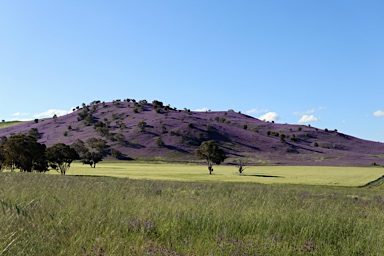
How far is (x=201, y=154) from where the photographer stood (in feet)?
307

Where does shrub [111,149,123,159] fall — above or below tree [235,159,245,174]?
above

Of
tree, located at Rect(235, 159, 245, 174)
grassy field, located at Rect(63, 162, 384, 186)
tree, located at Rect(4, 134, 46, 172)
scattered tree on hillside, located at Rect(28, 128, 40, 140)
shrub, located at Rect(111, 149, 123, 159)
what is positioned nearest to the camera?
grassy field, located at Rect(63, 162, 384, 186)

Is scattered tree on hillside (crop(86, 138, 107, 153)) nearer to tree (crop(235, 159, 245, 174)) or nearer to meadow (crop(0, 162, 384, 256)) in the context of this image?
tree (crop(235, 159, 245, 174))

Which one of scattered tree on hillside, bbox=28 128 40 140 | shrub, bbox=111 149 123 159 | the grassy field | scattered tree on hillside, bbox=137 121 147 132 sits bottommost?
the grassy field

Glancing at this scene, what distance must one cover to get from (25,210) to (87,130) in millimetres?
171182

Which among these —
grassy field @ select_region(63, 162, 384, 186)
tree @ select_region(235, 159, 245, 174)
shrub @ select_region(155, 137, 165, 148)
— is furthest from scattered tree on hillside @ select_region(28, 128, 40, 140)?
tree @ select_region(235, 159, 245, 174)

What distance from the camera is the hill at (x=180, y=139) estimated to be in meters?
140

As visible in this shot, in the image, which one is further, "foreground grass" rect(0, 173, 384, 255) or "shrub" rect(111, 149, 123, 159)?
"shrub" rect(111, 149, 123, 159)

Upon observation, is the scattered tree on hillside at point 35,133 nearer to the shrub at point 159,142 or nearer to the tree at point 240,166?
the shrub at point 159,142

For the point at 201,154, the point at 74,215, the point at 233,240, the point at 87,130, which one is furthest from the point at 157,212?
the point at 87,130

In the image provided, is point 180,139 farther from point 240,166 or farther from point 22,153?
point 22,153

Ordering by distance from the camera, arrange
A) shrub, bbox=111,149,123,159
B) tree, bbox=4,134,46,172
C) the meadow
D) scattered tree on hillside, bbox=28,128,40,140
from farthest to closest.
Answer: scattered tree on hillside, bbox=28,128,40,140 → shrub, bbox=111,149,123,159 → tree, bbox=4,134,46,172 → the meadow

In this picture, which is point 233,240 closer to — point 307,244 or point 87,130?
point 307,244

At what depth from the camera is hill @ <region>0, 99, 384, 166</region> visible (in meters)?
140
